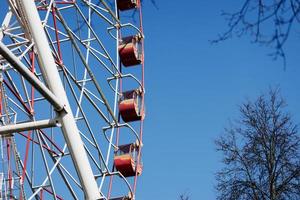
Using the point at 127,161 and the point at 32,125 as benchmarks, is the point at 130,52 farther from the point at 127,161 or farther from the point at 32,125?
the point at 32,125

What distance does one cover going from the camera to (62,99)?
7.07 meters

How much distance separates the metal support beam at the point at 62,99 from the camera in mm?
7062

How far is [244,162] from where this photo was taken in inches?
574

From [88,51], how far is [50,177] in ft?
17.0

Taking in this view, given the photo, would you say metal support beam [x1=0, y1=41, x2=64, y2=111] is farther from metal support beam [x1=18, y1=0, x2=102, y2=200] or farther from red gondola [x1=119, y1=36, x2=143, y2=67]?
red gondola [x1=119, y1=36, x2=143, y2=67]

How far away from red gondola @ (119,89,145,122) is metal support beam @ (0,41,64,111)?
9344 millimetres

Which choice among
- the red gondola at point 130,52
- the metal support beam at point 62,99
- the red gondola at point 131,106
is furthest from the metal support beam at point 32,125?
the red gondola at point 130,52

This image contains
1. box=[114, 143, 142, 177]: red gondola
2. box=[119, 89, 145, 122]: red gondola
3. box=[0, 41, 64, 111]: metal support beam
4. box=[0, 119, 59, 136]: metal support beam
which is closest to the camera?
box=[0, 41, 64, 111]: metal support beam

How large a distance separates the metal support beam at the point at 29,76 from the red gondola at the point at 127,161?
8.62 m

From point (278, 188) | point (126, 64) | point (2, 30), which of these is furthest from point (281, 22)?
point (126, 64)

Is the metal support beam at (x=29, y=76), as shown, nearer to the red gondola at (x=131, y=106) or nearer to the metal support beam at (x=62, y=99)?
the metal support beam at (x=62, y=99)

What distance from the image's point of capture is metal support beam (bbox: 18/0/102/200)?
706 cm

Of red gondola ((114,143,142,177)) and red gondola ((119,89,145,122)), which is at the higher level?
red gondola ((119,89,145,122))

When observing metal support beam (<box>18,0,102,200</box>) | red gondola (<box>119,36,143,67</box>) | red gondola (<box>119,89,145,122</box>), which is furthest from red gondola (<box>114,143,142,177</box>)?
metal support beam (<box>18,0,102,200</box>)
